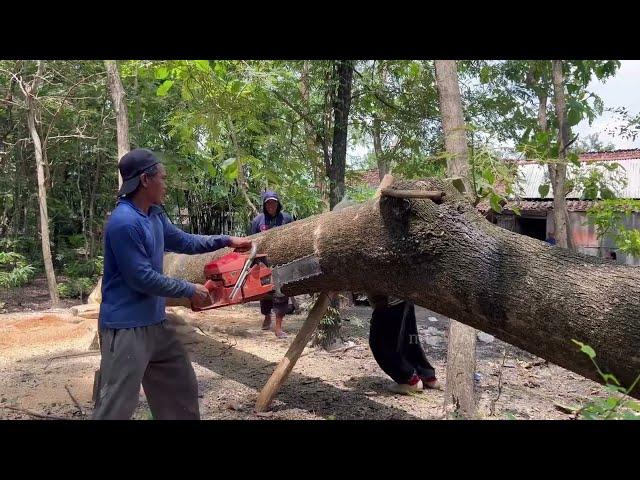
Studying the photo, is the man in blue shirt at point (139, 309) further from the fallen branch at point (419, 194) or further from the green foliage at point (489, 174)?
the green foliage at point (489, 174)

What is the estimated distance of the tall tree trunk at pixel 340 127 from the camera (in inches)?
271

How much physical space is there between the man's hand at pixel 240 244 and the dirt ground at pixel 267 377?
1.91 feet

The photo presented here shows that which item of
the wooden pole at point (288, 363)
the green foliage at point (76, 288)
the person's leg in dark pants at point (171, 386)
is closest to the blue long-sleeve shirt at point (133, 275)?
the person's leg in dark pants at point (171, 386)

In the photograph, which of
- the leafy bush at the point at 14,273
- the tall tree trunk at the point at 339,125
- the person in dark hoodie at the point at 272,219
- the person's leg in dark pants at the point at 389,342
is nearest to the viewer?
the person's leg in dark pants at the point at 389,342

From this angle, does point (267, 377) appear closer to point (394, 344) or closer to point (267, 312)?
point (394, 344)

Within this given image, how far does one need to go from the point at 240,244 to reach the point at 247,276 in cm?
23

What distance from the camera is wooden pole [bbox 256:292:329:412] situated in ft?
14.0

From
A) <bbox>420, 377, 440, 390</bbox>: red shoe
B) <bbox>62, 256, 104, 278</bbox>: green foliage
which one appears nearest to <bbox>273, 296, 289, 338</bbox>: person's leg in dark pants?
<bbox>420, 377, 440, 390</bbox>: red shoe

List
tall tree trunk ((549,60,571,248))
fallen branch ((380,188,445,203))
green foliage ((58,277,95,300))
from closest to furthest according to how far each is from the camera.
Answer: fallen branch ((380,188,445,203)) < tall tree trunk ((549,60,571,248)) < green foliage ((58,277,95,300))

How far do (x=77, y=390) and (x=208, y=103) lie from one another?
3509 millimetres

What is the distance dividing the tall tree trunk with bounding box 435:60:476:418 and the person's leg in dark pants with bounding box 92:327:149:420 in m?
2.55

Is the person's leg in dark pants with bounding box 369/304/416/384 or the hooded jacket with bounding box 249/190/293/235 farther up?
the hooded jacket with bounding box 249/190/293/235

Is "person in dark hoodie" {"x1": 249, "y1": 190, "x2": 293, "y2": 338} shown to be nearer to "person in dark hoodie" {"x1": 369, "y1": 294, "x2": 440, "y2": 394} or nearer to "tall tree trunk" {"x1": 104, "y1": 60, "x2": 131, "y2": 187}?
"person in dark hoodie" {"x1": 369, "y1": 294, "x2": 440, "y2": 394}
